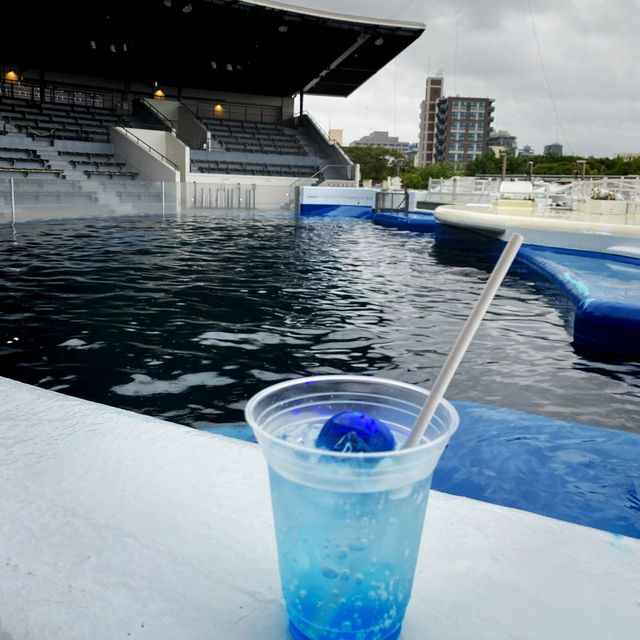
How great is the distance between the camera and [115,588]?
95cm

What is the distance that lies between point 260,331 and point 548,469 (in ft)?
10.3

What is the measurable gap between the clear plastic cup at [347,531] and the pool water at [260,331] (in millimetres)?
2363

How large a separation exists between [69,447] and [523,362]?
11.7 feet

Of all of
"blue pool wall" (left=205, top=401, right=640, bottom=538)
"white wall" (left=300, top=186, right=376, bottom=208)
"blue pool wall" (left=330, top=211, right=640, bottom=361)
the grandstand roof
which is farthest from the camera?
the grandstand roof

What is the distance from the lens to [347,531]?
771 mm

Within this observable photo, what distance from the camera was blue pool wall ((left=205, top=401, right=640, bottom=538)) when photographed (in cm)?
196

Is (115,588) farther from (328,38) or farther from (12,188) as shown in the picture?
(328,38)

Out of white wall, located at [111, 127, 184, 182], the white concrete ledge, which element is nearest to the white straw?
the white concrete ledge

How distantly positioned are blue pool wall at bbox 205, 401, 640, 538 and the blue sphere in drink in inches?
51.9

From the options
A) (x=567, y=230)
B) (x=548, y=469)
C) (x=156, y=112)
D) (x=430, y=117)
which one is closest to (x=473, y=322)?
(x=548, y=469)

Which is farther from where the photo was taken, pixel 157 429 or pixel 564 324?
pixel 564 324

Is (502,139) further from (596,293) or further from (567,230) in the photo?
(596,293)

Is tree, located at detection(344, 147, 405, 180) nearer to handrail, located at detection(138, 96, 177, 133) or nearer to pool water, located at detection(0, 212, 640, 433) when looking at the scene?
handrail, located at detection(138, 96, 177, 133)

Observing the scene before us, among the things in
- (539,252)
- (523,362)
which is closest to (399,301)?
(523,362)
